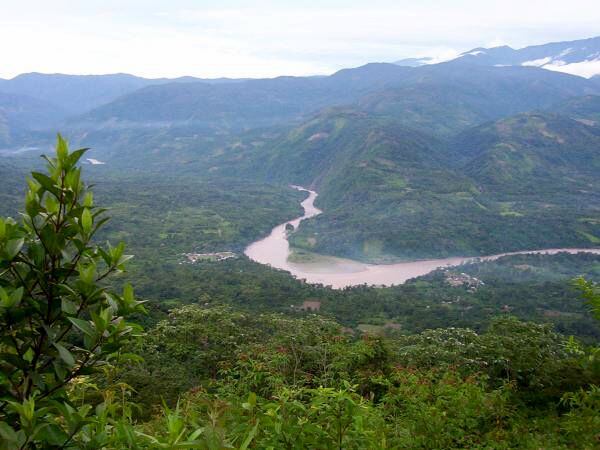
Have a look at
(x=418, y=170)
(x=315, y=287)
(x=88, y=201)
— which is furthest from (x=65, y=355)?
(x=418, y=170)

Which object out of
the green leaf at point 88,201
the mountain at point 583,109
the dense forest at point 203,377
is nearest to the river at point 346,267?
the dense forest at point 203,377

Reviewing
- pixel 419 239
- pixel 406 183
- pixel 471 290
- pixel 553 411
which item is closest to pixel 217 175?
pixel 406 183

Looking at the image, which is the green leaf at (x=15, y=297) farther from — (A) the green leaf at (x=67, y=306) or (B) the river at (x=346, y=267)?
(B) the river at (x=346, y=267)

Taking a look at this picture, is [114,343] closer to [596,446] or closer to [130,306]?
[130,306]

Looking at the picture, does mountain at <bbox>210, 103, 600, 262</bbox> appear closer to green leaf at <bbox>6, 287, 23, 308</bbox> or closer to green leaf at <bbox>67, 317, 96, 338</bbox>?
green leaf at <bbox>67, 317, 96, 338</bbox>

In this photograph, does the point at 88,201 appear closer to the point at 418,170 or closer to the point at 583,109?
the point at 418,170

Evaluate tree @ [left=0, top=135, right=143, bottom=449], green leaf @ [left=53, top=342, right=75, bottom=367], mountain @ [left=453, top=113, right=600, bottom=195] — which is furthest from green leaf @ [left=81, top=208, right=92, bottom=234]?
mountain @ [left=453, top=113, right=600, bottom=195]
